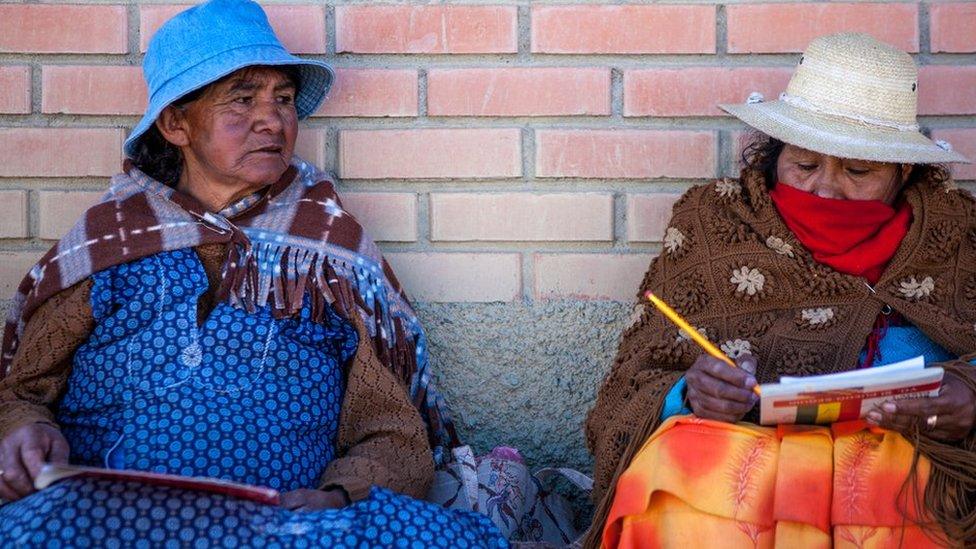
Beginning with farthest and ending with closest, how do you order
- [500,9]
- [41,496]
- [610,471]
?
[500,9], [610,471], [41,496]

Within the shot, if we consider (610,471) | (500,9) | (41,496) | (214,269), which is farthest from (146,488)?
(500,9)

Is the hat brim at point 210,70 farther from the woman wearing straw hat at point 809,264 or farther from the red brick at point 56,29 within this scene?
the woman wearing straw hat at point 809,264

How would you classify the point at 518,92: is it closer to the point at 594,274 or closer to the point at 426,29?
the point at 426,29

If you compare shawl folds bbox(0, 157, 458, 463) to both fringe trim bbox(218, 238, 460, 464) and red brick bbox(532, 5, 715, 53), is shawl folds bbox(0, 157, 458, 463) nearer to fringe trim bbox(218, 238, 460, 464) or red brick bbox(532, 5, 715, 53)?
fringe trim bbox(218, 238, 460, 464)

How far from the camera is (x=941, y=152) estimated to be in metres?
3.21

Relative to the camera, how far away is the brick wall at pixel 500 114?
3.69m

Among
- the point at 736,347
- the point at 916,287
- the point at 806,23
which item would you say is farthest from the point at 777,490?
the point at 806,23

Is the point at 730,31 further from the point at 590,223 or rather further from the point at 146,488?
the point at 146,488

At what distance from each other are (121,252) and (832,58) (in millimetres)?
1813

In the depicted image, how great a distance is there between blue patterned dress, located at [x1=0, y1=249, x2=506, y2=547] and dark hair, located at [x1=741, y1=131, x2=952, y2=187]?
1133 mm

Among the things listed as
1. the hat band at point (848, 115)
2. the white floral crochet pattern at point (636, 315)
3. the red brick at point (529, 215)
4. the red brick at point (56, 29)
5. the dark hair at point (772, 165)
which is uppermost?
the red brick at point (56, 29)

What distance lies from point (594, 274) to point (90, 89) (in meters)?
1.49

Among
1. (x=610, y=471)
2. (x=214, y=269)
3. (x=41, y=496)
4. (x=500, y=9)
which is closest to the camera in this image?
(x=41, y=496)

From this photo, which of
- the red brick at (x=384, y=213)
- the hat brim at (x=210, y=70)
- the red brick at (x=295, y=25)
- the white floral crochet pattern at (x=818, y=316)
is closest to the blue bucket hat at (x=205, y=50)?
the hat brim at (x=210, y=70)
